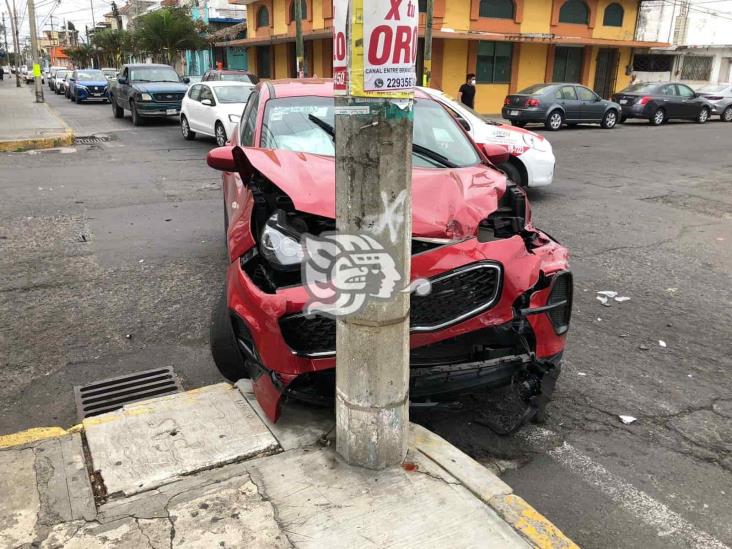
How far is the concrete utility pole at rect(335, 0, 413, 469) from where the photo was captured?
2.48 metres

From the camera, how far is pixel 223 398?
3473mm

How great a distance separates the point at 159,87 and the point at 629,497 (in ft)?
64.4

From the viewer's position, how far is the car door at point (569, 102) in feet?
68.7

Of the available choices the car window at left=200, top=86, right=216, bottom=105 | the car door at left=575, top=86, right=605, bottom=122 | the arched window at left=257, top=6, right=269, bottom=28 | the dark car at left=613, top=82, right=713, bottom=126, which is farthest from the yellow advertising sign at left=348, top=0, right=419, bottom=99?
the arched window at left=257, top=6, right=269, bottom=28

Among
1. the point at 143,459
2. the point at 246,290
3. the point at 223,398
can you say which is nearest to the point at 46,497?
the point at 143,459

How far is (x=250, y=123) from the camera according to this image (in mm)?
4980

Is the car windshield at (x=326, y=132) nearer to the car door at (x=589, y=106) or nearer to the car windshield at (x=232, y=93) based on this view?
the car windshield at (x=232, y=93)

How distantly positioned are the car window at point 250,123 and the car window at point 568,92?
17916mm

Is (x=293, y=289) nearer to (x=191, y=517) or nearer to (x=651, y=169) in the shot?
(x=191, y=517)

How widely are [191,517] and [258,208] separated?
1.72 metres

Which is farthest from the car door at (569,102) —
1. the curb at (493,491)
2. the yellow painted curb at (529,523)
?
the yellow painted curb at (529,523)

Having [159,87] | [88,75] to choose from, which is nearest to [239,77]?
[159,87]

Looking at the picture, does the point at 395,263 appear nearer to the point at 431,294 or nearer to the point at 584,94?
the point at 431,294

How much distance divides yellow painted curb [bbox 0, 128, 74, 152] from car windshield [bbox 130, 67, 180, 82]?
5.67m
